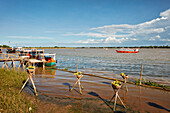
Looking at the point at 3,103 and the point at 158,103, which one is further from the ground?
the point at 3,103

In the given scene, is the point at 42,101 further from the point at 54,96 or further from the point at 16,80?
the point at 16,80

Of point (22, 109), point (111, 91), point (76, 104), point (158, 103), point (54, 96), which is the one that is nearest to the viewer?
point (22, 109)

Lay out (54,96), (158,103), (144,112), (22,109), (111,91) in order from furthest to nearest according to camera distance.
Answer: (111,91) → (54,96) → (158,103) → (144,112) → (22,109)

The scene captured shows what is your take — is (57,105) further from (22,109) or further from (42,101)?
(22,109)

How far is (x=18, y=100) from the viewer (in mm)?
7523

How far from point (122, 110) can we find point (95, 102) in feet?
6.21

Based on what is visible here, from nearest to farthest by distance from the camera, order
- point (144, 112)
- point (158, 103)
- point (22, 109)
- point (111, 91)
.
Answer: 1. point (22, 109)
2. point (144, 112)
3. point (158, 103)
4. point (111, 91)

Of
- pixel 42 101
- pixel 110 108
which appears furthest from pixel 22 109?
pixel 110 108

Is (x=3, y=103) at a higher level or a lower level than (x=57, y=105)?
higher

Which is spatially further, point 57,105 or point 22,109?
point 57,105

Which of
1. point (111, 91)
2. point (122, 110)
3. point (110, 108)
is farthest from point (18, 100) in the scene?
point (111, 91)

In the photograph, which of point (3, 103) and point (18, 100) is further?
point (18, 100)

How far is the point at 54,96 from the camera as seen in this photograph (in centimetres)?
956

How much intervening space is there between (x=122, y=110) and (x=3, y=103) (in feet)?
23.1
